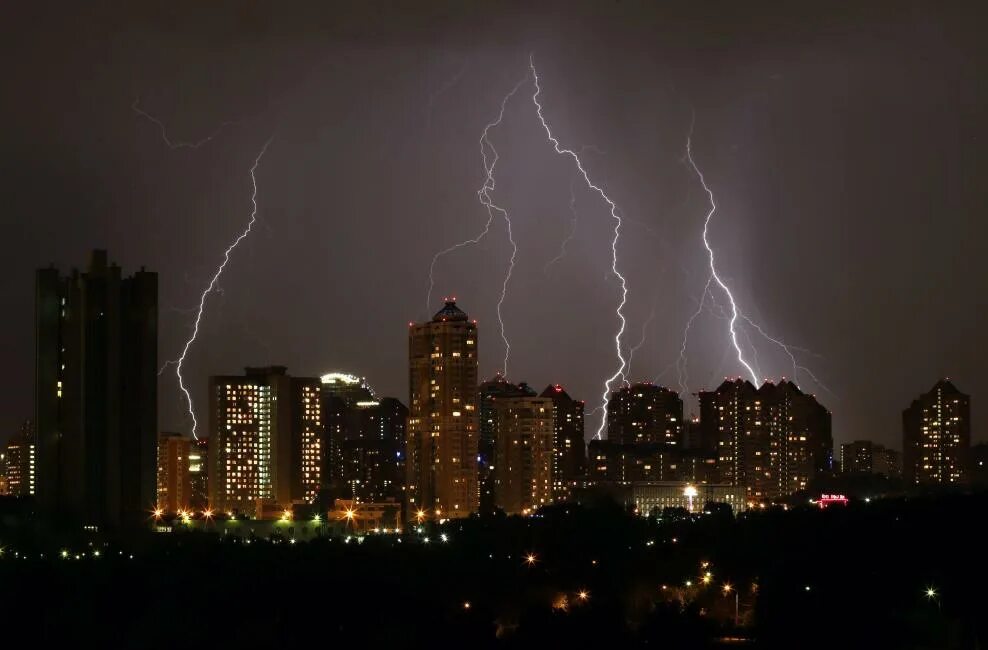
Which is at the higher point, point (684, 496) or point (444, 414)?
point (444, 414)

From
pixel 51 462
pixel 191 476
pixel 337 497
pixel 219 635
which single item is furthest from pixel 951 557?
pixel 191 476

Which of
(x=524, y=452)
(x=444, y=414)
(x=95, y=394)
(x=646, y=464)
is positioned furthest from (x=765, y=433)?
(x=95, y=394)

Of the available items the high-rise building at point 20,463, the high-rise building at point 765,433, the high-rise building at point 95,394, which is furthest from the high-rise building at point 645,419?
the high-rise building at point 95,394

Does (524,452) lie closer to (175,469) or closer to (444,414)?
(444,414)

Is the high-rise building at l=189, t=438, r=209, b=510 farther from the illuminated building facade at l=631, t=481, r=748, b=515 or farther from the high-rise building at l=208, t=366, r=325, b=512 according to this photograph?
the illuminated building facade at l=631, t=481, r=748, b=515

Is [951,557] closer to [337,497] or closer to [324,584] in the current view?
[324,584]

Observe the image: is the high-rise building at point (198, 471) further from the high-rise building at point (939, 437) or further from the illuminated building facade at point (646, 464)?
the high-rise building at point (939, 437)
